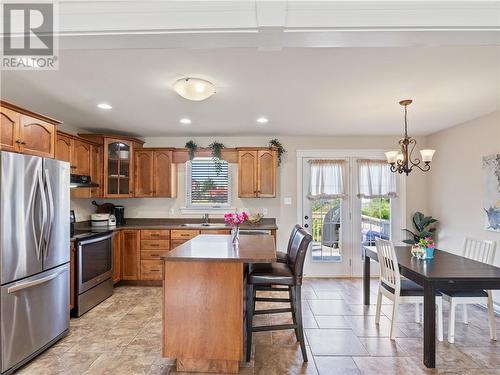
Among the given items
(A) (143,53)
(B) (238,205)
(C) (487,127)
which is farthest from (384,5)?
(B) (238,205)

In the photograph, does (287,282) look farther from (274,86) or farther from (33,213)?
(33,213)

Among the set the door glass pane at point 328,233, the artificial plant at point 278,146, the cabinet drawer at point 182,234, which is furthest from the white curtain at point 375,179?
the cabinet drawer at point 182,234

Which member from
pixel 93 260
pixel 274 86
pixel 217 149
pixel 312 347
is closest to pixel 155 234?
pixel 93 260

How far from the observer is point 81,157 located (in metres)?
4.26

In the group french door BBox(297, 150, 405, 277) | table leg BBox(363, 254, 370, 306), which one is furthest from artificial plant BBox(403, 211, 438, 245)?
table leg BBox(363, 254, 370, 306)

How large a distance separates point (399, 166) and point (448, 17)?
2434 mm

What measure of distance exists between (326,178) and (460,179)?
1.90 meters

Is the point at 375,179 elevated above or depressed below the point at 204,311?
above

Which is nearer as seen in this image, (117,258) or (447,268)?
(447,268)

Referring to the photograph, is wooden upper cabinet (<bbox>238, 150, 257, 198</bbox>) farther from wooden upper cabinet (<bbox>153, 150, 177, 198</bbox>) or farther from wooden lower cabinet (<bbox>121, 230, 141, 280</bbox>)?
wooden lower cabinet (<bbox>121, 230, 141, 280</bbox>)

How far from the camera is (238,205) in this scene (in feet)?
17.4

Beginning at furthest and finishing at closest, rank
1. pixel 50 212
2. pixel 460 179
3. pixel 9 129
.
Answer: pixel 460 179
pixel 50 212
pixel 9 129

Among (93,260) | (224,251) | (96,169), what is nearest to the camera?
(224,251)

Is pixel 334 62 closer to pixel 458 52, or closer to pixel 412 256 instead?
pixel 458 52
